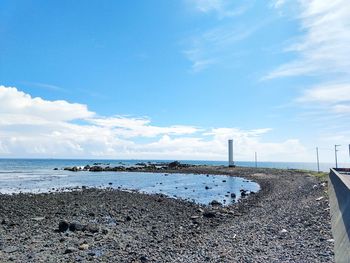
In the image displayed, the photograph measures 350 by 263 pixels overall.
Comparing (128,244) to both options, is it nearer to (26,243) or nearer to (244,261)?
(26,243)

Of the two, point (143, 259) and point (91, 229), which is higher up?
point (91, 229)

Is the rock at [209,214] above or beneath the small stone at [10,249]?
above

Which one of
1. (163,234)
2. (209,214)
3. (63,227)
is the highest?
(63,227)

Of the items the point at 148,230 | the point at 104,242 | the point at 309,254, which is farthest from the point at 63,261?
the point at 309,254

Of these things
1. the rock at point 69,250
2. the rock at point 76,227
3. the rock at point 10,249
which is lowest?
the rock at point 10,249

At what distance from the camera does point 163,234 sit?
54.0 feet

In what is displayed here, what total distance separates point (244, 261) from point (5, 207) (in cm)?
1972

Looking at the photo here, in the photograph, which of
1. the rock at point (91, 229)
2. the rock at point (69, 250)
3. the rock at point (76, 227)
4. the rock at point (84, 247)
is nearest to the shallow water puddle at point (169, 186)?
the rock at point (91, 229)

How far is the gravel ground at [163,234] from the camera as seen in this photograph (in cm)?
1199

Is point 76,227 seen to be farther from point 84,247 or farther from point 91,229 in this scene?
point 84,247

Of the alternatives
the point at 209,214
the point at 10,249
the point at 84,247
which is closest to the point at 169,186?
the point at 209,214

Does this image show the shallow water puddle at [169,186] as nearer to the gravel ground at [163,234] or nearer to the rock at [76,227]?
the gravel ground at [163,234]

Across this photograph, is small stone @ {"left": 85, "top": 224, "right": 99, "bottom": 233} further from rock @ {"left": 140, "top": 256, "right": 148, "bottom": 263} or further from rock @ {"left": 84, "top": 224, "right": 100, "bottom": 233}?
rock @ {"left": 140, "top": 256, "right": 148, "bottom": 263}

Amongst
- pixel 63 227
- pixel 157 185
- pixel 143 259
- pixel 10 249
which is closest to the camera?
pixel 143 259
